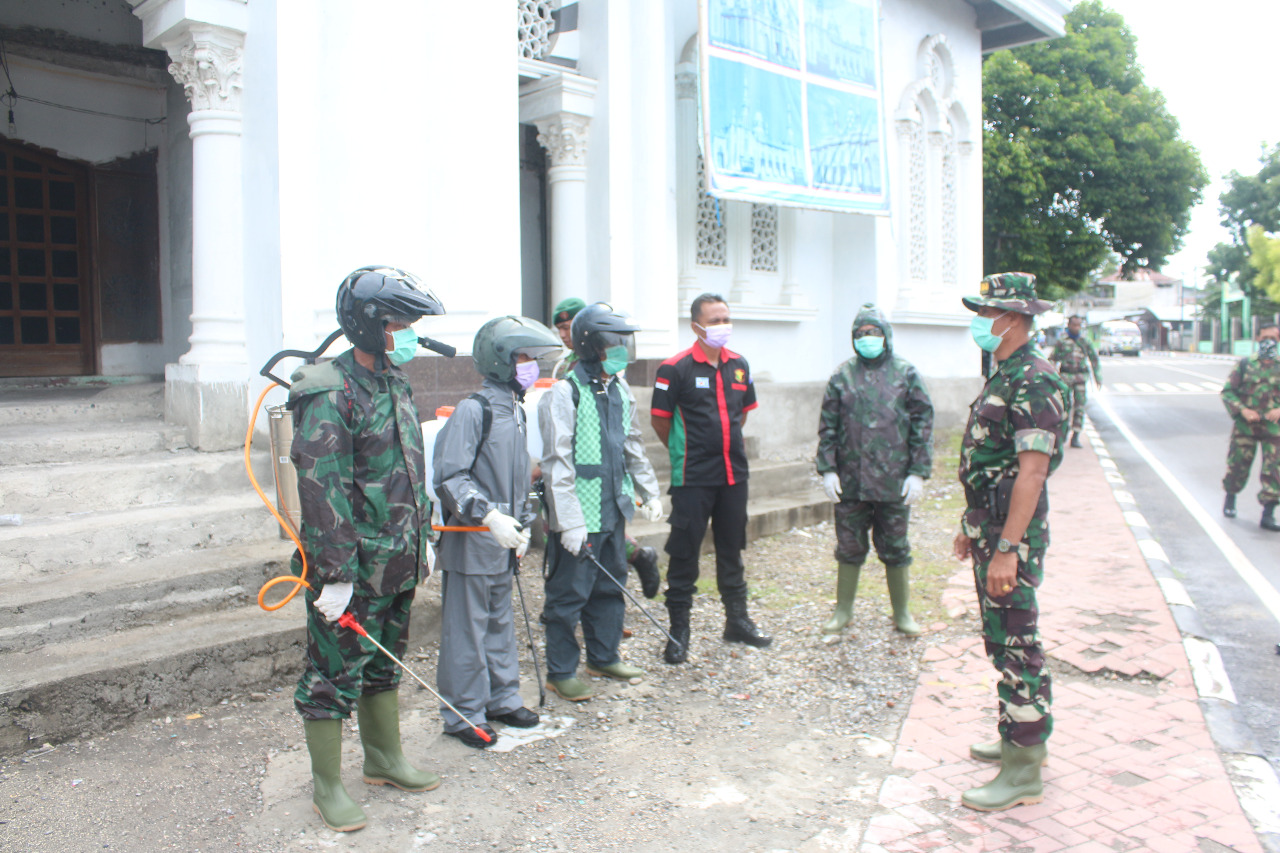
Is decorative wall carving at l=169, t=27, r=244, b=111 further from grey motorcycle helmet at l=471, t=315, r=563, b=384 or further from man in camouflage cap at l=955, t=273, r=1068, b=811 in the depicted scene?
man in camouflage cap at l=955, t=273, r=1068, b=811

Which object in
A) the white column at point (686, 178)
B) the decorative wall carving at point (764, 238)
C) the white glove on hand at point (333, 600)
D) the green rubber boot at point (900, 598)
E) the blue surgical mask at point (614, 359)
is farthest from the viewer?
the decorative wall carving at point (764, 238)

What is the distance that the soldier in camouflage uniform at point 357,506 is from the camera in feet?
10.6

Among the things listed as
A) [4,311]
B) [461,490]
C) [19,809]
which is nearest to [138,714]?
[19,809]

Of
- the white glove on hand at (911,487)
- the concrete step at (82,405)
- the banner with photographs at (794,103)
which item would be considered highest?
the banner with photographs at (794,103)

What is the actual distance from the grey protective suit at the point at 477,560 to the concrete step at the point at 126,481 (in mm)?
2506

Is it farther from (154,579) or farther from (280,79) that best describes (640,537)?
(280,79)

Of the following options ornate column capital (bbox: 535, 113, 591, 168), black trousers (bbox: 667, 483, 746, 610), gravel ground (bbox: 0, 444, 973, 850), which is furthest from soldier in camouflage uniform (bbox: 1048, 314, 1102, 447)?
black trousers (bbox: 667, 483, 746, 610)

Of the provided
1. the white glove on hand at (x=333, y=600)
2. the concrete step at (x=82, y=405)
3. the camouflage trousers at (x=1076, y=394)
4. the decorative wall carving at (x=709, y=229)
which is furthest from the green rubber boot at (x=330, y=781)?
the camouflage trousers at (x=1076, y=394)

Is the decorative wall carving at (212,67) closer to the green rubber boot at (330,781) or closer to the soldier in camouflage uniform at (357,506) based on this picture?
the soldier in camouflage uniform at (357,506)

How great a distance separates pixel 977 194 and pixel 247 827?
14.1 m

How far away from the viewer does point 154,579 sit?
15.7 feet

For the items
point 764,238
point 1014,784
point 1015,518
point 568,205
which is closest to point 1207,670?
point 1014,784

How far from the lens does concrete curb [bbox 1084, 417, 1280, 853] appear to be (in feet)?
11.7

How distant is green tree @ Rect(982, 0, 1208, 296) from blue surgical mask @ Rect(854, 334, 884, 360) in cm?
1556
